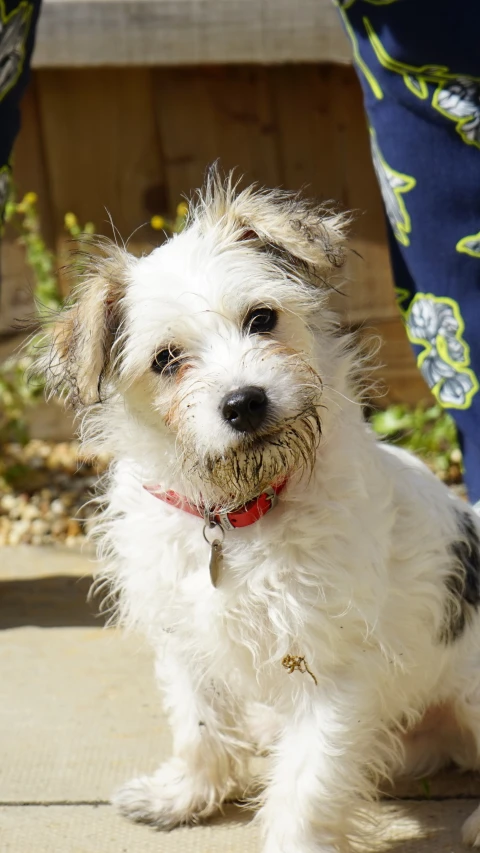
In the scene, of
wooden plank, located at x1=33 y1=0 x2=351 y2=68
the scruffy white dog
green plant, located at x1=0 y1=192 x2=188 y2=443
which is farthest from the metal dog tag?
wooden plank, located at x1=33 y1=0 x2=351 y2=68

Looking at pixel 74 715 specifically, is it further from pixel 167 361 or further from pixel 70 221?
pixel 70 221

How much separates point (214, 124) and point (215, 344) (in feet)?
9.80

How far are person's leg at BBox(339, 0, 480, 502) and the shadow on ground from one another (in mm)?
1653

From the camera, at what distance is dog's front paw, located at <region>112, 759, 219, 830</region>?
2.72m

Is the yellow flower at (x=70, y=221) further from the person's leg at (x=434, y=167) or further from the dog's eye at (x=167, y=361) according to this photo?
the dog's eye at (x=167, y=361)

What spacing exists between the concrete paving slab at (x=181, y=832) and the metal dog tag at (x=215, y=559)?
2.57 feet

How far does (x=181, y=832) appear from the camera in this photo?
8.86 ft

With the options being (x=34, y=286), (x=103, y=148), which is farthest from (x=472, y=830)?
(x=103, y=148)

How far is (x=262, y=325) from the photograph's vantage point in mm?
2465

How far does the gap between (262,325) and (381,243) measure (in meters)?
2.83

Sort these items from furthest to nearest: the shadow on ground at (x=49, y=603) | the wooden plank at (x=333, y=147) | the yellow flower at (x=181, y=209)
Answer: the wooden plank at (x=333, y=147), the yellow flower at (x=181, y=209), the shadow on ground at (x=49, y=603)

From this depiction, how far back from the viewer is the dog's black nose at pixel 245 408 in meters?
2.20

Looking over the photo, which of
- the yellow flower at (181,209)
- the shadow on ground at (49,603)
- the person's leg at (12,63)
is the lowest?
the shadow on ground at (49,603)

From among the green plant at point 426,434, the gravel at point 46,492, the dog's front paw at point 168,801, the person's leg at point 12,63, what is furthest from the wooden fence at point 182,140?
the dog's front paw at point 168,801
